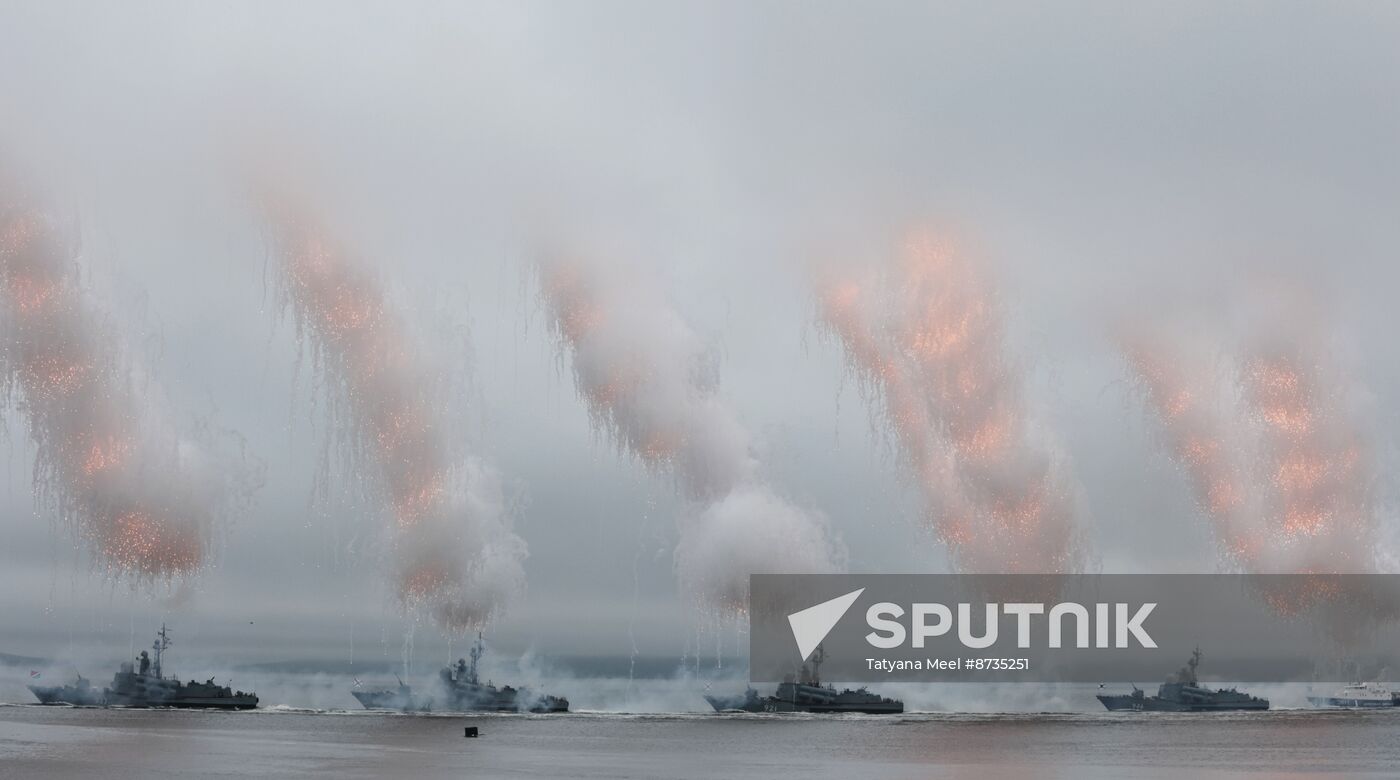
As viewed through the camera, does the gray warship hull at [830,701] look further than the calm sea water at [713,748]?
Yes

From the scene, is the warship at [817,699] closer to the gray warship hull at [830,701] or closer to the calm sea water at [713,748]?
Answer: the gray warship hull at [830,701]

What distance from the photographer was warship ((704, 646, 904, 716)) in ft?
604

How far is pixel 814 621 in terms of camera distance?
500 ft

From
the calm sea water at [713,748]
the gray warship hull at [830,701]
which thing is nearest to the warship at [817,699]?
the gray warship hull at [830,701]

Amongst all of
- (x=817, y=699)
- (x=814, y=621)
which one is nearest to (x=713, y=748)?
(x=814, y=621)

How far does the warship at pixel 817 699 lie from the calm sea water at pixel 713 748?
16.1 meters

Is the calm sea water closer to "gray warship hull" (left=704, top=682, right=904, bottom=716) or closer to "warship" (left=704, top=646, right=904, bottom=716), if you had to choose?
"gray warship hull" (left=704, top=682, right=904, bottom=716)

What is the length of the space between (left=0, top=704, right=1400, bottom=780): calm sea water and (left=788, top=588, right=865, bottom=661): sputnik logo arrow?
10083mm

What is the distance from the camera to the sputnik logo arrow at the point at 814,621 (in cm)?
13212

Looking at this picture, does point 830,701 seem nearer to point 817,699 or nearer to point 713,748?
point 817,699

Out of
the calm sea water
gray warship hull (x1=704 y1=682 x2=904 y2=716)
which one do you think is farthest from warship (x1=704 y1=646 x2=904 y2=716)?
the calm sea water

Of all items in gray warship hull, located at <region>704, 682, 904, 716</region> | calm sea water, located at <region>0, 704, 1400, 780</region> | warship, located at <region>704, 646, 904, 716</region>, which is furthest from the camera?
warship, located at <region>704, 646, 904, 716</region>

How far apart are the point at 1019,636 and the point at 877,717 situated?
57.8m

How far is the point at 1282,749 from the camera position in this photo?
103 m
